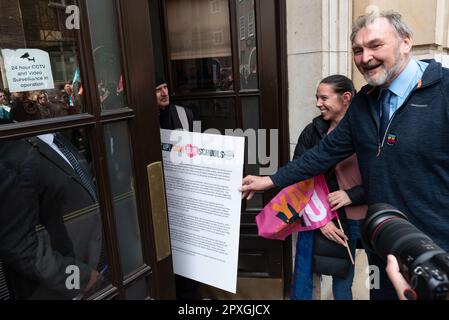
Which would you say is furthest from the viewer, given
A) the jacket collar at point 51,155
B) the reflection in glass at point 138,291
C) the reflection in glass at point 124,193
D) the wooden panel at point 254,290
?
the wooden panel at point 254,290

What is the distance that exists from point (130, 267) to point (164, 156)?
0.50 metres

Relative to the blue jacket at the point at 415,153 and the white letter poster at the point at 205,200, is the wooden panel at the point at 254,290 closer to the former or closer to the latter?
the white letter poster at the point at 205,200

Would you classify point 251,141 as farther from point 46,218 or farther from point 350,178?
point 46,218

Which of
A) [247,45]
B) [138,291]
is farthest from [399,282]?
[247,45]

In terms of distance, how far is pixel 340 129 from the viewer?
1.78 m

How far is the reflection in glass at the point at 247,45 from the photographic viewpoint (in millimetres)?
2391

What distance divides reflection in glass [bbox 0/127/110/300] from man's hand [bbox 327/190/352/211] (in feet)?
4.07

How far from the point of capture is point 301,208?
2102 mm

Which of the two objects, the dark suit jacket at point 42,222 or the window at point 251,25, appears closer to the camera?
the dark suit jacket at point 42,222

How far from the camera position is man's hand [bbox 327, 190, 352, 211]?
6.62ft

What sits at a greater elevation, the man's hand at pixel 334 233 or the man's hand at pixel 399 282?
the man's hand at pixel 399 282

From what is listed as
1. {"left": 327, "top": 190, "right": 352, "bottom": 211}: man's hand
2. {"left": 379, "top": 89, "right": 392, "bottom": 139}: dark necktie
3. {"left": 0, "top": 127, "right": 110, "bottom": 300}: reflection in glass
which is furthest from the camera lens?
{"left": 0, "top": 127, "right": 110, "bottom": 300}: reflection in glass

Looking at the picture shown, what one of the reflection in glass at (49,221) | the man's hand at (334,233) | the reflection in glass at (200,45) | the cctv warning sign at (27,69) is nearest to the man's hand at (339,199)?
the man's hand at (334,233)

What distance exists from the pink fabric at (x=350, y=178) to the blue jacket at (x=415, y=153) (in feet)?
1.17
